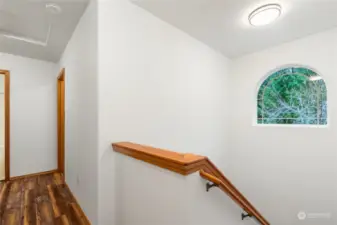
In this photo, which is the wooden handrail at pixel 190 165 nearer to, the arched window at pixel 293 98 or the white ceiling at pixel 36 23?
the white ceiling at pixel 36 23

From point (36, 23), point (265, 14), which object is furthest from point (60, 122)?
point (265, 14)

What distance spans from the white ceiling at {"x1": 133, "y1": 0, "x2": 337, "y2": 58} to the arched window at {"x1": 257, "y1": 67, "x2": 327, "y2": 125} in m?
0.62

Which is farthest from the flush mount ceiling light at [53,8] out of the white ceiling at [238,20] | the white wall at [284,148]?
the white wall at [284,148]

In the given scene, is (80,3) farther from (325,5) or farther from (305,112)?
(305,112)

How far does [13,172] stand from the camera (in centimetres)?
332

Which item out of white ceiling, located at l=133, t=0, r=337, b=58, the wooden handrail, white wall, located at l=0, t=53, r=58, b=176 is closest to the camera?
the wooden handrail

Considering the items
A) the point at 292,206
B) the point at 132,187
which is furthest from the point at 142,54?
the point at 292,206

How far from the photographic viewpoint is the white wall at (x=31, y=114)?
336 cm

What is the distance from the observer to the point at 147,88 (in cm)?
208

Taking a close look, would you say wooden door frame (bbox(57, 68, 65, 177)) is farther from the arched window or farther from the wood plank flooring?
the arched window

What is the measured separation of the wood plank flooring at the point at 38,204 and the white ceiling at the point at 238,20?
2433mm

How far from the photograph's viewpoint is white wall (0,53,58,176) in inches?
132

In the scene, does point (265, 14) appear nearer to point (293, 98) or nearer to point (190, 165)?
point (293, 98)

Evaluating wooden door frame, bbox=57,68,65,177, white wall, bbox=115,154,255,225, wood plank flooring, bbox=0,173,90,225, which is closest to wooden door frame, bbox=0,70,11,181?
wood plank flooring, bbox=0,173,90,225
